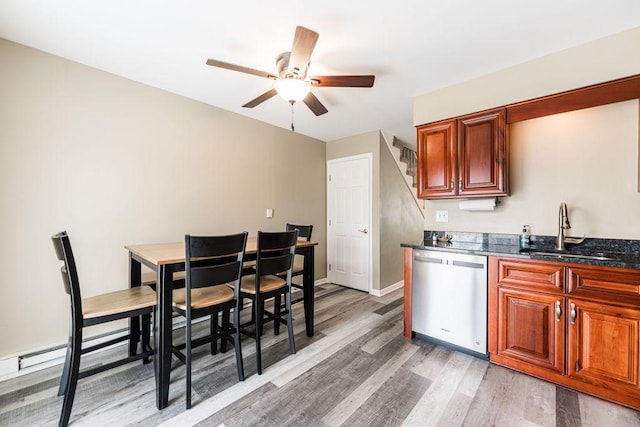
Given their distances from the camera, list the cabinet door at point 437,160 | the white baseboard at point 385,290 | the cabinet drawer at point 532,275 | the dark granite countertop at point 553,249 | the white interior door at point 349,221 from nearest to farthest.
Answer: the dark granite countertop at point 553,249 → the cabinet drawer at point 532,275 → the cabinet door at point 437,160 → the white baseboard at point 385,290 → the white interior door at point 349,221

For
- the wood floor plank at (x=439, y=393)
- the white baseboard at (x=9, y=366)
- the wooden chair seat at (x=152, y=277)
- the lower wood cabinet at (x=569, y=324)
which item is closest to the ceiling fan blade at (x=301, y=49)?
the wooden chair seat at (x=152, y=277)

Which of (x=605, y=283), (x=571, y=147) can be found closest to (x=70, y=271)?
(x=605, y=283)

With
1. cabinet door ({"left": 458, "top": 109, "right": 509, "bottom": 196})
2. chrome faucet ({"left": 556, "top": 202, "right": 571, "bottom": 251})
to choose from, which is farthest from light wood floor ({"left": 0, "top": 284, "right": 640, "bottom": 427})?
cabinet door ({"left": 458, "top": 109, "right": 509, "bottom": 196})

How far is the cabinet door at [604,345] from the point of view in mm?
1622

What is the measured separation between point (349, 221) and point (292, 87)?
2.70 metres

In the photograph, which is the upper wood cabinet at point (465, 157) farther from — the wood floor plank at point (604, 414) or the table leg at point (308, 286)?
the wood floor plank at point (604, 414)

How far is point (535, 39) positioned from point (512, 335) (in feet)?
7.33

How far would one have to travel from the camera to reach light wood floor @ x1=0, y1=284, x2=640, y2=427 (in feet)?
5.16

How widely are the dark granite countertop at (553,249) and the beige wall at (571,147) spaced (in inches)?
2.6

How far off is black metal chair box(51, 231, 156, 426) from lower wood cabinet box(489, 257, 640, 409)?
2.61m

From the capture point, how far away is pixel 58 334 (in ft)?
7.18

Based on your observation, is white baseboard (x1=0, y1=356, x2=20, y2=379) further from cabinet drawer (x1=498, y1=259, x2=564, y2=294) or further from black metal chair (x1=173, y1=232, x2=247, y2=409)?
cabinet drawer (x1=498, y1=259, x2=564, y2=294)

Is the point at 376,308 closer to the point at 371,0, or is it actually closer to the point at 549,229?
the point at 549,229

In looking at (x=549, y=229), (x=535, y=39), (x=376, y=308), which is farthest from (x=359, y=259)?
(x=535, y=39)
